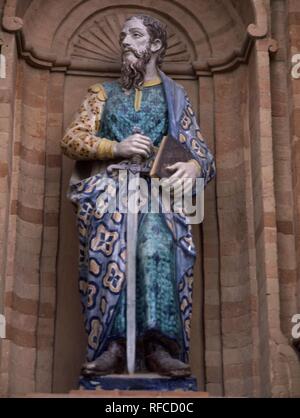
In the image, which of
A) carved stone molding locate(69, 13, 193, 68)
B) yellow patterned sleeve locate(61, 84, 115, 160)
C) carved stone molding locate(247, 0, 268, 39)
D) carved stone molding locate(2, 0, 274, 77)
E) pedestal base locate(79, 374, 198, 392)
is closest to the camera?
pedestal base locate(79, 374, 198, 392)

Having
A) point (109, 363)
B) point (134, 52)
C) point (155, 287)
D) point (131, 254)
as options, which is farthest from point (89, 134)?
point (109, 363)

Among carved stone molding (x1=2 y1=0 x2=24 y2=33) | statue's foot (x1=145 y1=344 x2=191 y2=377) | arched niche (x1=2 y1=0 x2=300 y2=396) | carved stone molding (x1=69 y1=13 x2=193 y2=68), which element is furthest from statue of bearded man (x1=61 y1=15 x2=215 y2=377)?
carved stone molding (x1=2 y1=0 x2=24 y2=33)

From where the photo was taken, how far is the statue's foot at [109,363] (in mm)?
8641

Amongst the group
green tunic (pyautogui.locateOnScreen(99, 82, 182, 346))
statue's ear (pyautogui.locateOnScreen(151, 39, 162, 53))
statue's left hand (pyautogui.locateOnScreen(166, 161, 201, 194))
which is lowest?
green tunic (pyautogui.locateOnScreen(99, 82, 182, 346))

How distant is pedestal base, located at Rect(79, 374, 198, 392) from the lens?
8.57 meters

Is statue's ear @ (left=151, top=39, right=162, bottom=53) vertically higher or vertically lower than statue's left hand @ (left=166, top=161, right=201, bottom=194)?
higher

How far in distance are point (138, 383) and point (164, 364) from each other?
22cm

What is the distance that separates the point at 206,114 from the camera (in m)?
10.2

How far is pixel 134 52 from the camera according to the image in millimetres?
9641

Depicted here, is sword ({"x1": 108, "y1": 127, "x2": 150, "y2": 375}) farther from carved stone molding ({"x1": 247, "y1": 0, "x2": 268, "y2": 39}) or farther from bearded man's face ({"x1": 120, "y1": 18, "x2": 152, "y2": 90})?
carved stone molding ({"x1": 247, "y1": 0, "x2": 268, "y2": 39})

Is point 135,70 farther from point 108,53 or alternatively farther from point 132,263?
point 132,263

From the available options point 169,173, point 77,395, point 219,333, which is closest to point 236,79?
point 169,173

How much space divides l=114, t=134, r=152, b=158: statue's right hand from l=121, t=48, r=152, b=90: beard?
601 millimetres

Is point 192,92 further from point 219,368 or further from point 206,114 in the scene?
point 219,368
